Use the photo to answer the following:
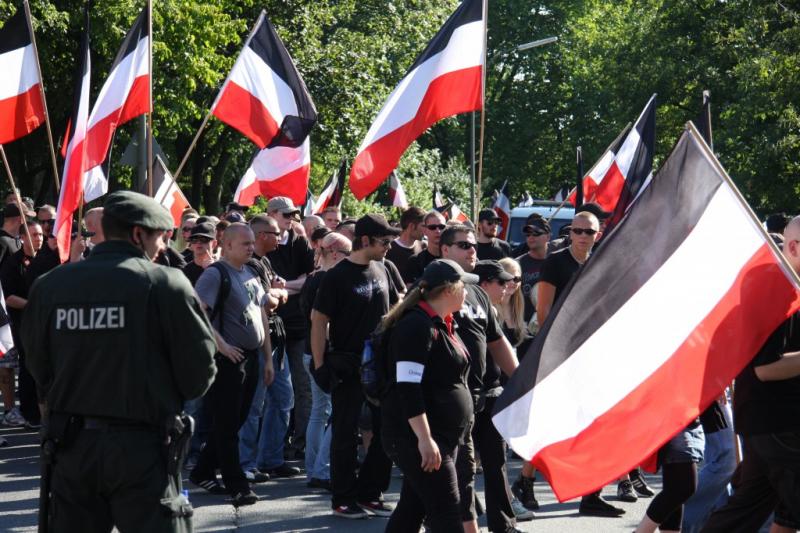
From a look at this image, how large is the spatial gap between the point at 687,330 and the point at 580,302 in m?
0.43

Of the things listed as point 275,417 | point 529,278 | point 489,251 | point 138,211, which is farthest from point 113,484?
point 489,251

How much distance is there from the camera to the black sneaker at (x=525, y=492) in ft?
28.2

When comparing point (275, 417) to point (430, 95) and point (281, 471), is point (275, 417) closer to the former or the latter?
point (281, 471)

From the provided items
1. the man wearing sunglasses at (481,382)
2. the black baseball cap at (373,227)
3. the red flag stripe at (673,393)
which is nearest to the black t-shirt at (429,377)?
the man wearing sunglasses at (481,382)

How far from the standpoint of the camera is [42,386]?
483 centimetres

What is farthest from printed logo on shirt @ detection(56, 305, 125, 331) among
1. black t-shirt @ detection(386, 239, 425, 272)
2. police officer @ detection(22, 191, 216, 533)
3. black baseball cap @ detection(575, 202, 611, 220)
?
black baseball cap @ detection(575, 202, 611, 220)

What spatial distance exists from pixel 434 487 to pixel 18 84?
6200 millimetres

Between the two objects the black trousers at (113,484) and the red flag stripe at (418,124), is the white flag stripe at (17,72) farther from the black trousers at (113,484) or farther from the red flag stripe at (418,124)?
the black trousers at (113,484)

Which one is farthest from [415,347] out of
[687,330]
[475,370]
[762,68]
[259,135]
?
[762,68]

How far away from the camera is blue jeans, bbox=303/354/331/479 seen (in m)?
9.25

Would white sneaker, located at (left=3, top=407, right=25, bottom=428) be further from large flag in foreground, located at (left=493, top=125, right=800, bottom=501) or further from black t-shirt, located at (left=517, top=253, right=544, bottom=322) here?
large flag in foreground, located at (left=493, top=125, right=800, bottom=501)

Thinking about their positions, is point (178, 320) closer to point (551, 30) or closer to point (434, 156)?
point (434, 156)

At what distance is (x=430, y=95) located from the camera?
34.6 feet

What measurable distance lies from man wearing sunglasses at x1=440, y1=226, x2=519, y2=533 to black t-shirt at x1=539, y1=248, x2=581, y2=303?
1193mm
